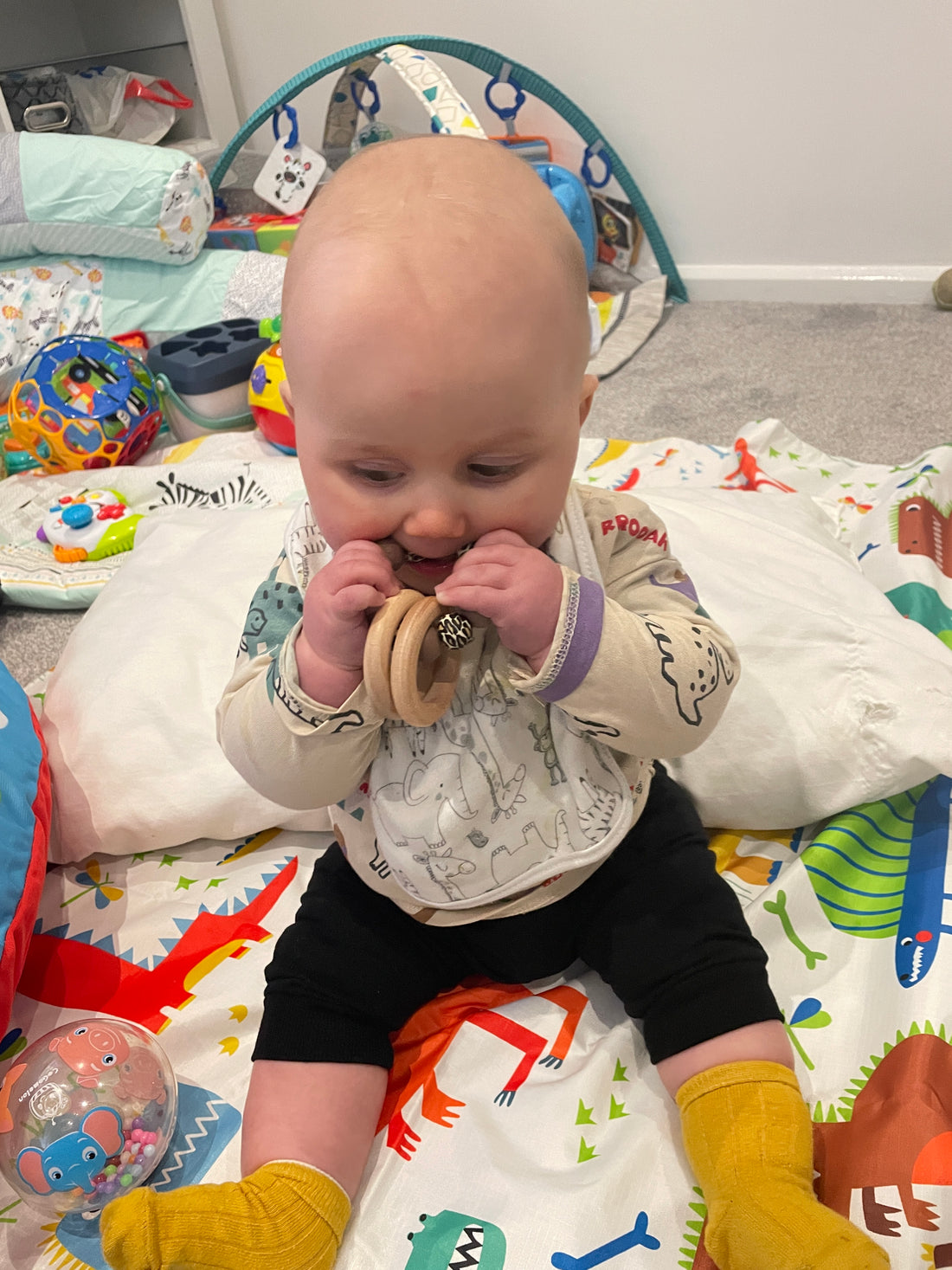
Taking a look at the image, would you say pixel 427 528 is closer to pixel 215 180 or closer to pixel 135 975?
pixel 135 975

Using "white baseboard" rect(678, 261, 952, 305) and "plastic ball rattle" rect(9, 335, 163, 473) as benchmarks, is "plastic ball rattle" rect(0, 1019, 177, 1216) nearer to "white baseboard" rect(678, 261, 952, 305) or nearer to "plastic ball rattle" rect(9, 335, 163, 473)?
"plastic ball rattle" rect(9, 335, 163, 473)

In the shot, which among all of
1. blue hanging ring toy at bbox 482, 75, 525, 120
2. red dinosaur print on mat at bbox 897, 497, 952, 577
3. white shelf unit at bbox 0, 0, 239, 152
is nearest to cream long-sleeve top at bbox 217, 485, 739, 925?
red dinosaur print on mat at bbox 897, 497, 952, 577

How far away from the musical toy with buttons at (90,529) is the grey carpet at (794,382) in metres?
0.09

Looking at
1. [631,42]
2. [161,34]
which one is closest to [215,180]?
[161,34]

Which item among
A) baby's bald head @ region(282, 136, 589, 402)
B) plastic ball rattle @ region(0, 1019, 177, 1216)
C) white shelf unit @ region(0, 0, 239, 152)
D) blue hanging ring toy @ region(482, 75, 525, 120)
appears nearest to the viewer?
baby's bald head @ region(282, 136, 589, 402)

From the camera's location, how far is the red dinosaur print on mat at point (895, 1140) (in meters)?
0.56

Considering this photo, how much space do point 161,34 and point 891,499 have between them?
225 cm

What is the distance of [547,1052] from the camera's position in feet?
2.27

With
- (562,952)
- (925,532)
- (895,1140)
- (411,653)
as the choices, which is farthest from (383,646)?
(925,532)

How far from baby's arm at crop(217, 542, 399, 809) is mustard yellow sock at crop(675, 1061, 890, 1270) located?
0.99ft

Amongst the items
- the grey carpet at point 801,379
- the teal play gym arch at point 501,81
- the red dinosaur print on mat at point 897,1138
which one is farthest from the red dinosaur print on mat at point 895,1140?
the teal play gym arch at point 501,81

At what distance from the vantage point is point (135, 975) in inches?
30.4

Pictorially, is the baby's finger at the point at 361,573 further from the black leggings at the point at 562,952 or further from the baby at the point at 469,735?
the black leggings at the point at 562,952

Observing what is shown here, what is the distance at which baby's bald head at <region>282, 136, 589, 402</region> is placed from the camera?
494mm
